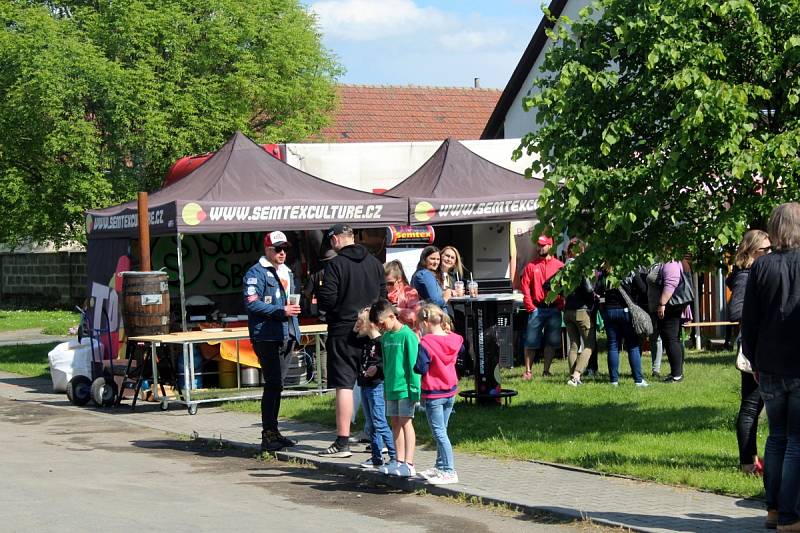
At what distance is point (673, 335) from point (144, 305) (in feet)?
21.6

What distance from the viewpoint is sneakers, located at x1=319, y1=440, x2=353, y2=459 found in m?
10.8

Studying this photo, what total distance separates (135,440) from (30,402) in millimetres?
4496

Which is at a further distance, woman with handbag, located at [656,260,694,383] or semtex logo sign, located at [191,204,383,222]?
semtex logo sign, located at [191,204,383,222]

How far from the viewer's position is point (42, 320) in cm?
3591

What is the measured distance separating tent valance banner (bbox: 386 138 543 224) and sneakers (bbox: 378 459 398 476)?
27.3 ft

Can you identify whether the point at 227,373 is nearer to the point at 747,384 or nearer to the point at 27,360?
the point at 27,360

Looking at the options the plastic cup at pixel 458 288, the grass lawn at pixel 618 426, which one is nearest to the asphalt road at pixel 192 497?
the grass lawn at pixel 618 426

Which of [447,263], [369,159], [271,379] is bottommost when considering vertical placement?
[271,379]

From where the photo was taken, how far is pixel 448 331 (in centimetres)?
941

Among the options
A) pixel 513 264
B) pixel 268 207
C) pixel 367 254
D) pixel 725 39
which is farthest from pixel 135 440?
pixel 513 264

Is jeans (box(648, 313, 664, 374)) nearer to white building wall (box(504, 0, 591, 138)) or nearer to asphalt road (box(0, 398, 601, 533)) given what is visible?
asphalt road (box(0, 398, 601, 533))

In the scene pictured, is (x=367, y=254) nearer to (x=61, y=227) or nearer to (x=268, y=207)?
(x=268, y=207)

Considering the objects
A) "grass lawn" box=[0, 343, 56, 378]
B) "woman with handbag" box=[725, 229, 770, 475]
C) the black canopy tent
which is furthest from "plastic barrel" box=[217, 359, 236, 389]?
"woman with handbag" box=[725, 229, 770, 475]

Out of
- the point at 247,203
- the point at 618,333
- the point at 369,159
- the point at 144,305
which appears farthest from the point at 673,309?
the point at 369,159
